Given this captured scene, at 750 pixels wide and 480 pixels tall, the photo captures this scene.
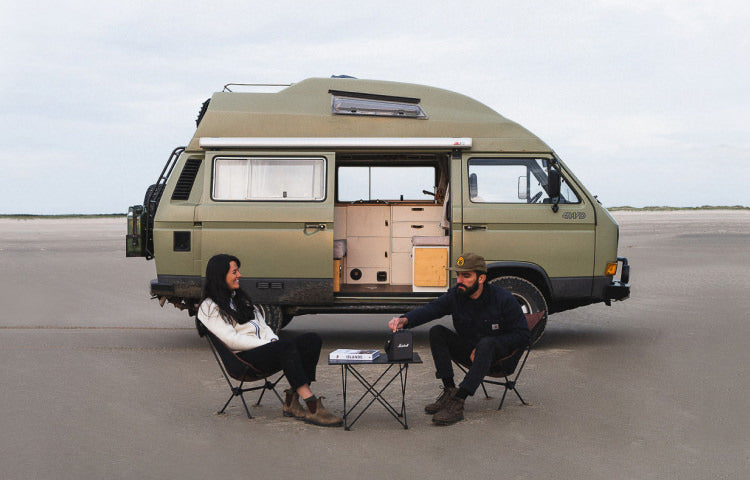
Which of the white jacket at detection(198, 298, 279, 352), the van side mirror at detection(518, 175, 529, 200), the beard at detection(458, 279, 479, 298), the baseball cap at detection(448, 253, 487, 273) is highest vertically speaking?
the van side mirror at detection(518, 175, 529, 200)

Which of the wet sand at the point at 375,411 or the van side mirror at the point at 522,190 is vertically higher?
the van side mirror at the point at 522,190

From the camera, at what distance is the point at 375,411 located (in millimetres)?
7379

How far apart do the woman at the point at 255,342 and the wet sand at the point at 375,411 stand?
182mm

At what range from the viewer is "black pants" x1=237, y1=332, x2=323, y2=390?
6.82 meters

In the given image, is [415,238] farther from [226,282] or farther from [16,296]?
[16,296]

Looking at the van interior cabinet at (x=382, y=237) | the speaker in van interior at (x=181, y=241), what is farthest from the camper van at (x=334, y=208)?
the van interior cabinet at (x=382, y=237)

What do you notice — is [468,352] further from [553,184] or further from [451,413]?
[553,184]

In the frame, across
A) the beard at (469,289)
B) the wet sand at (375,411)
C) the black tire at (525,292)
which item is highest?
the beard at (469,289)

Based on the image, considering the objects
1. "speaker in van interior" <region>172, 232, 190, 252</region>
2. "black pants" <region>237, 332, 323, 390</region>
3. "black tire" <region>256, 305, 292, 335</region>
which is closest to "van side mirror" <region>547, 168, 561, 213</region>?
"black tire" <region>256, 305, 292, 335</region>

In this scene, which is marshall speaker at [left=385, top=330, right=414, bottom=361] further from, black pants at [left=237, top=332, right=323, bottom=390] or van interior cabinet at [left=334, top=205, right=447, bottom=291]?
van interior cabinet at [left=334, top=205, right=447, bottom=291]

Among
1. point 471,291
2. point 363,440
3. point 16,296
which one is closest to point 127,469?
point 363,440

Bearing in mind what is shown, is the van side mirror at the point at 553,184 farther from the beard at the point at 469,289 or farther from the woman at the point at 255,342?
the woman at the point at 255,342

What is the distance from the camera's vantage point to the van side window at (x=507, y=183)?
35.9ft

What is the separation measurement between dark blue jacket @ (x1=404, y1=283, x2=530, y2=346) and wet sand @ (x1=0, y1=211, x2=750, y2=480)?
0.66 meters
